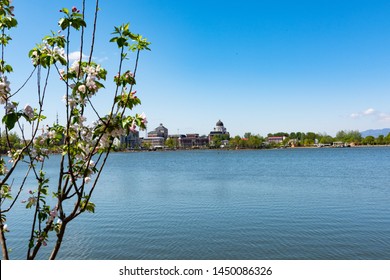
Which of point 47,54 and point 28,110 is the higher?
point 47,54

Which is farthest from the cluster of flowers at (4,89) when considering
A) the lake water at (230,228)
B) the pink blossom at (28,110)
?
the lake water at (230,228)

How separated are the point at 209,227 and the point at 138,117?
1432cm

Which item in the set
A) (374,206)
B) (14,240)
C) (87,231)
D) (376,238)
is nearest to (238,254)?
(376,238)

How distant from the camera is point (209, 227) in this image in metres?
16.8

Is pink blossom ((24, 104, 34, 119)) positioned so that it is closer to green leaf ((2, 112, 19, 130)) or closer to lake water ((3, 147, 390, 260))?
green leaf ((2, 112, 19, 130))

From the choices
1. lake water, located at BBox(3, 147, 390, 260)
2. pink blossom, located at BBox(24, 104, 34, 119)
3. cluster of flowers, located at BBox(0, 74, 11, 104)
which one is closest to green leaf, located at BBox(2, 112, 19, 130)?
pink blossom, located at BBox(24, 104, 34, 119)

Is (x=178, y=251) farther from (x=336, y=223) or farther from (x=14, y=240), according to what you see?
(x=336, y=223)

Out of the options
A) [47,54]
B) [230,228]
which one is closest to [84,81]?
[47,54]

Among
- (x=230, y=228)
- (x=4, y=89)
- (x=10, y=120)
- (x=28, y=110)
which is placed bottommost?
(x=230, y=228)

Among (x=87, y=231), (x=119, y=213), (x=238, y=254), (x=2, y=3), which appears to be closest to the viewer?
(x=2, y=3)

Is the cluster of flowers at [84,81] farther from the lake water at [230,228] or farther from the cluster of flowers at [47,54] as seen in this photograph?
the lake water at [230,228]

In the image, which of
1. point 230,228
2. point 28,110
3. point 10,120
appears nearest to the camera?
point 10,120

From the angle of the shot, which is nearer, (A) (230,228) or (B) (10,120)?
(B) (10,120)

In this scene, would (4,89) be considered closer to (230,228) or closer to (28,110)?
(28,110)
